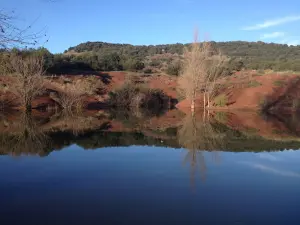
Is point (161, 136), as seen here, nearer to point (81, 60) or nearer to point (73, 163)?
point (73, 163)

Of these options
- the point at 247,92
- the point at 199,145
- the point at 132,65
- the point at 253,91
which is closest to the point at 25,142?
the point at 199,145

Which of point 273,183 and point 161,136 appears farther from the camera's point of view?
point 161,136

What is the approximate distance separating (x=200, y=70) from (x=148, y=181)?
28434mm

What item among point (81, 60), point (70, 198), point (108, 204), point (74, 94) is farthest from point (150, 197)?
point (81, 60)

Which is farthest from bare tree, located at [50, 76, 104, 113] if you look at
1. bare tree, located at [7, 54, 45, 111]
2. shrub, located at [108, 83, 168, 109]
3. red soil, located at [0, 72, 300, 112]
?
bare tree, located at [7, 54, 45, 111]

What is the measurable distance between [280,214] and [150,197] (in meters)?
2.34

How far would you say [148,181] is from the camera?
7.88 metres

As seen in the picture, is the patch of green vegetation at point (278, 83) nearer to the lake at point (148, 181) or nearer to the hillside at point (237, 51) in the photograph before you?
the lake at point (148, 181)

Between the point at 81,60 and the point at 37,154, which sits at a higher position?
the point at 81,60

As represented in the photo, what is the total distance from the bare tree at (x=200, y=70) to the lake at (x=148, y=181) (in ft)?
69.2

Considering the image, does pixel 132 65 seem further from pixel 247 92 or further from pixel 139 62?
pixel 247 92

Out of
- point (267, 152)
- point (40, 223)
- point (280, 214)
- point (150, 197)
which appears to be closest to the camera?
point (40, 223)

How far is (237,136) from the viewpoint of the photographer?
53.5 feet

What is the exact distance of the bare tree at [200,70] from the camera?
3478 centimetres
